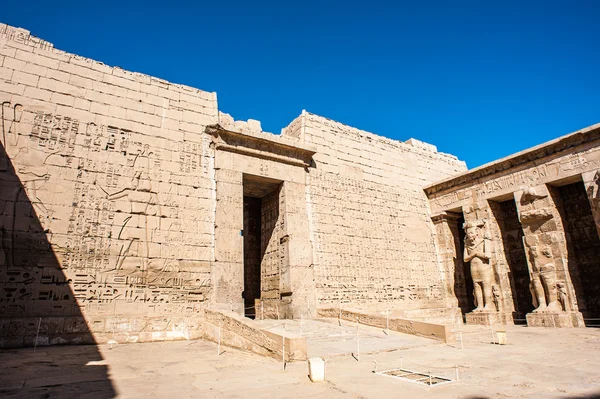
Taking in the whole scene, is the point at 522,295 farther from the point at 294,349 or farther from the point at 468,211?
the point at 294,349

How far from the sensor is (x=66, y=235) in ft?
24.2

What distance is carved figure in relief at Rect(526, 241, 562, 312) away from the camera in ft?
32.9

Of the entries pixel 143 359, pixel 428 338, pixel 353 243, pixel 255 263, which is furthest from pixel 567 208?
pixel 143 359

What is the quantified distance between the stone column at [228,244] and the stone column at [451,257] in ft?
24.5

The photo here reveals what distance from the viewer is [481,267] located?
11398 mm

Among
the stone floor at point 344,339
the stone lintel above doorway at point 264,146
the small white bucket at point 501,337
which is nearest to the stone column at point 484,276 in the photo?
the small white bucket at point 501,337

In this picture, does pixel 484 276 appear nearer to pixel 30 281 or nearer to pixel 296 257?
pixel 296 257

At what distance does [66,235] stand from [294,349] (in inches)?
204

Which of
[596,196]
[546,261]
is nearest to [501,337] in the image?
[546,261]

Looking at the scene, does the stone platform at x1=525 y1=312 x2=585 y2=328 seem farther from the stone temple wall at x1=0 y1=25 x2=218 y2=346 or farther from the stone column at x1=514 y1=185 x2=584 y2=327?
the stone temple wall at x1=0 y1=25 x2=218 y2=346

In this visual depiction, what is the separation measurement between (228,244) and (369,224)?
15.7ft

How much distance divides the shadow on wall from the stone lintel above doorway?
391 cm

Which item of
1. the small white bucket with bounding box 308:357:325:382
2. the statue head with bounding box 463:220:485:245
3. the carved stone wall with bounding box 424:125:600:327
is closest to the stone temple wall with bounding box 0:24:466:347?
the statue head with bounding box 463:220:485:245

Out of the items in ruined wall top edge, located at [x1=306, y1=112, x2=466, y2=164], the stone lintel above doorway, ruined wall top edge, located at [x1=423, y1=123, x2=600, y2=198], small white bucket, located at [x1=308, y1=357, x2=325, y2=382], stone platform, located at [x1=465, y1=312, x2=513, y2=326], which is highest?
ruined wall top edge, located at [x1=306, y1=112, x2=466, y2=164]
